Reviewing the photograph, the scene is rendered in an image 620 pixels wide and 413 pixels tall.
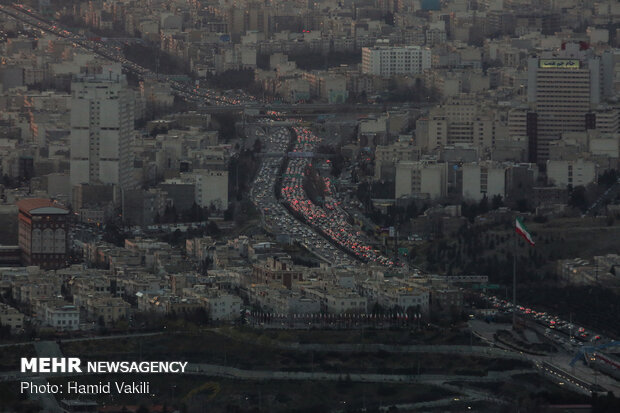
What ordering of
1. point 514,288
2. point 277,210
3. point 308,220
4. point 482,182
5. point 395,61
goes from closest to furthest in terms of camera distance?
point 514,288, point 308,220, point 277,210, point 482,182, point 395,61

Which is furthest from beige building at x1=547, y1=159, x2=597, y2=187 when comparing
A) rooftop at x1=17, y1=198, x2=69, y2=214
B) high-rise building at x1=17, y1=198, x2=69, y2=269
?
high-rise building at x1=17, y1=198, x2=69, y2=269

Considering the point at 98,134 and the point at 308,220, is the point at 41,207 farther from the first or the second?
the point at 98,134

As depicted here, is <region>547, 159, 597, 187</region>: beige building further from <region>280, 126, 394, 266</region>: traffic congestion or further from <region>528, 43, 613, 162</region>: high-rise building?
<region>280, 126, 394, 266</region>: traffic congestion

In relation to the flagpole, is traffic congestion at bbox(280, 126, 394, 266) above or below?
below

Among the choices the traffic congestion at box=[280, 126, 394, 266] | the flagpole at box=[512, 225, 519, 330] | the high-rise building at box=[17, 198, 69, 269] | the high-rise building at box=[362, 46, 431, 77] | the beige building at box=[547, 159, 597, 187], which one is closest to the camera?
the flagpole at box=[512, 225, 519, 330]

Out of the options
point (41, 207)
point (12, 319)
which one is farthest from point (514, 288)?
point (41, 207)

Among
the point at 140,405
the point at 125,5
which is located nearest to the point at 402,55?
the point at 125,5
